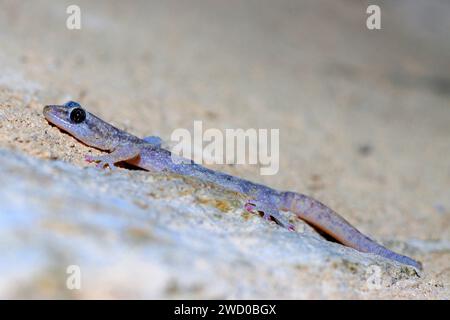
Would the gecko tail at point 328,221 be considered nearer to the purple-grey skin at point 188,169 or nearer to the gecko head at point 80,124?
the purple-grey skin at point 188,169

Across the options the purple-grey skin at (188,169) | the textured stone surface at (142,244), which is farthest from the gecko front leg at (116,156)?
the textured stone surface at (142,244)

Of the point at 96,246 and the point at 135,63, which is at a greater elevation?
the point at 135,63

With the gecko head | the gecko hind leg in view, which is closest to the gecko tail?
the gecko hind leg

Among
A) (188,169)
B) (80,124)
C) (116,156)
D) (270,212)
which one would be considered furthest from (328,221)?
(80,124)

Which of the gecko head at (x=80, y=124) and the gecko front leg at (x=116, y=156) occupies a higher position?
the gecko head at (x=80, y=124)

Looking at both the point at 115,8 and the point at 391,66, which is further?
the point at 391,66

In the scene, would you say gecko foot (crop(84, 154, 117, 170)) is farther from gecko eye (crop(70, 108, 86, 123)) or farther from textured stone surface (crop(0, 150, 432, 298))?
textured stone surface (crop(0, 150, 432, 298))

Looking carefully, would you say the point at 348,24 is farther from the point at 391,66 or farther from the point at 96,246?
the point at 96,246
